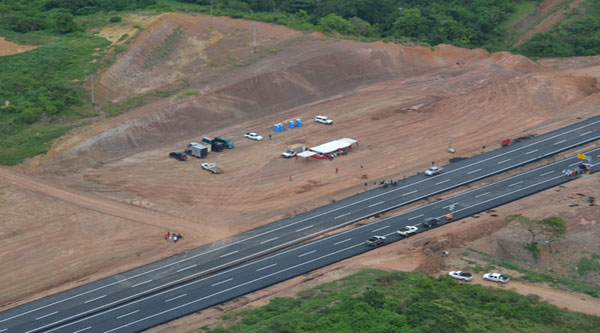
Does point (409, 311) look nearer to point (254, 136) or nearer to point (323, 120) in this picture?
point (254, 136)

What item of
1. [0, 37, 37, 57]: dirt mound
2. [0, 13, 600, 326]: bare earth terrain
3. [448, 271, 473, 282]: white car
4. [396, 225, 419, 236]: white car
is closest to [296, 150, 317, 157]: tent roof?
[0, 13, 600, 326]: bare earth terrain

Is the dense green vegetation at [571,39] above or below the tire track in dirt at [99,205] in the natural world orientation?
above

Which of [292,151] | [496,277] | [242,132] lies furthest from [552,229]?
[242,132]

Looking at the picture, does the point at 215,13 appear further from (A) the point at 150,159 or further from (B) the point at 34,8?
(A) the point at 150,159

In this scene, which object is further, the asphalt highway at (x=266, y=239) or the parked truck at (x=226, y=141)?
the parked truck at (x=226, y=141)

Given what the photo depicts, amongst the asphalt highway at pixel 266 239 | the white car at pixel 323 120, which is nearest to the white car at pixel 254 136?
the white car at pixel 323 120

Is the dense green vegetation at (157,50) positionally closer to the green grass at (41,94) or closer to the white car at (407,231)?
the green grass at (41,94)
